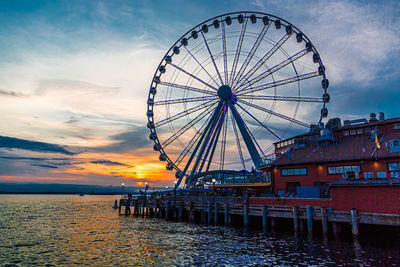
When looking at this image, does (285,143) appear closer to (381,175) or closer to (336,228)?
(381,175)

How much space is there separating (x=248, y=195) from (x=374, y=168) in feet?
45.2

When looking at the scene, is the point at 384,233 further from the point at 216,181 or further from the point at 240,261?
the point at 216,181

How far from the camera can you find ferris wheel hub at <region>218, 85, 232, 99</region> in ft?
132

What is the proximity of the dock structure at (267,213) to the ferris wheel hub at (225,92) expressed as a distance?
14516 millimetres

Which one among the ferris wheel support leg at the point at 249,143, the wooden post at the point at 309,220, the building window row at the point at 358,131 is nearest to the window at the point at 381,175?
the building window row at the point at 358,131

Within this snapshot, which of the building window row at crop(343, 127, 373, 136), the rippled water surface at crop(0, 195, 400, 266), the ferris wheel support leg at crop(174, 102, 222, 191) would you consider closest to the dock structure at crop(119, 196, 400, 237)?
the rippled water surface at crop(0, 195, 400, 266)

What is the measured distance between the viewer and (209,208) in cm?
3450

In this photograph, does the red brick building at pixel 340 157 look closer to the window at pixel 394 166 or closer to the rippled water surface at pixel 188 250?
the window at pixel 394 166

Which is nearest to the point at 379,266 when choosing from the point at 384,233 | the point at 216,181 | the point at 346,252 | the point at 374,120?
the point at 346,252

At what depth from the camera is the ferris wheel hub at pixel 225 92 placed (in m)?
40.4

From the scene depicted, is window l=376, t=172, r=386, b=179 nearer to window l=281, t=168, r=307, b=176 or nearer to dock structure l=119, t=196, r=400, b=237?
window l=281, t=168, r=307, b=176

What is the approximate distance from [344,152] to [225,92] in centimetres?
1732

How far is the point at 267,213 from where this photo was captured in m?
28.3

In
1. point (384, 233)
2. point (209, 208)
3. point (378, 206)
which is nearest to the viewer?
point (378, 206)
